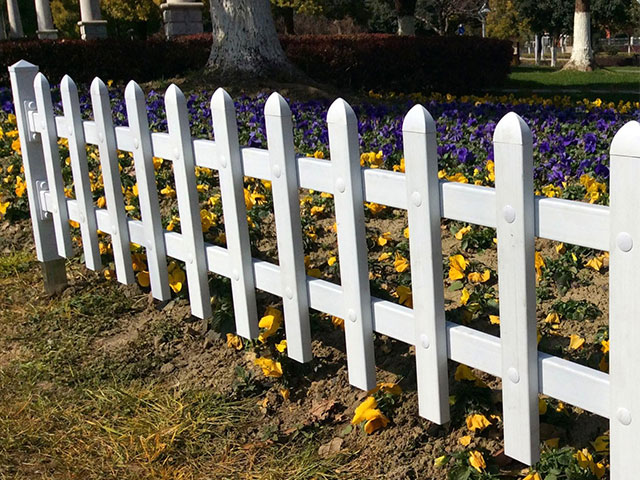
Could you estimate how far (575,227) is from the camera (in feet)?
6.16

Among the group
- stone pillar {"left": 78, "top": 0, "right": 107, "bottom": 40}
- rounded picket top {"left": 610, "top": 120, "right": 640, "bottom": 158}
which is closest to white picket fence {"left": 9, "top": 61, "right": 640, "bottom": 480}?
rounded picket top {"left": 610, "top": 120, "right": 640, "bottom": 158}

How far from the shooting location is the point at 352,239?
2.46m

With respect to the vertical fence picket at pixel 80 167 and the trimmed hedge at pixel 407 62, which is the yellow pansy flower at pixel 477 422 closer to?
the vertical fence picket at pixel 80 167

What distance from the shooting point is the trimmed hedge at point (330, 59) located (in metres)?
12.7

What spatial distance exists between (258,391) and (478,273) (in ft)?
3.15

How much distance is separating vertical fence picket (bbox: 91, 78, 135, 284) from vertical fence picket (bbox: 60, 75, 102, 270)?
13 centimetres

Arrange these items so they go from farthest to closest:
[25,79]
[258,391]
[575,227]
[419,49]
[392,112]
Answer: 1. [419,49]
2. [392,112]
3. [25,79]
4. [258,391]
5. [575,227]

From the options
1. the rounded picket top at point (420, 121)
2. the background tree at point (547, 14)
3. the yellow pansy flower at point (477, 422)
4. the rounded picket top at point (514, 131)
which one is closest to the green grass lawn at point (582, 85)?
the yellow pansy flower at point (477, 422)

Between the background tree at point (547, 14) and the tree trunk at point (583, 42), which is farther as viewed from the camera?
the background tree at point (547, 14)

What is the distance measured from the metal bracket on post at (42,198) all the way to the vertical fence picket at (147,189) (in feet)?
2.95

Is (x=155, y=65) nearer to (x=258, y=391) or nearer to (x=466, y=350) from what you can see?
(x=258, y=391)

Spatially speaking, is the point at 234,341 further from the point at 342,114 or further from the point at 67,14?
the point at 67,14

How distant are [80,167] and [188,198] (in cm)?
87

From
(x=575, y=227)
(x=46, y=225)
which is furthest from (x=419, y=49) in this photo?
(x=575, y=227)
